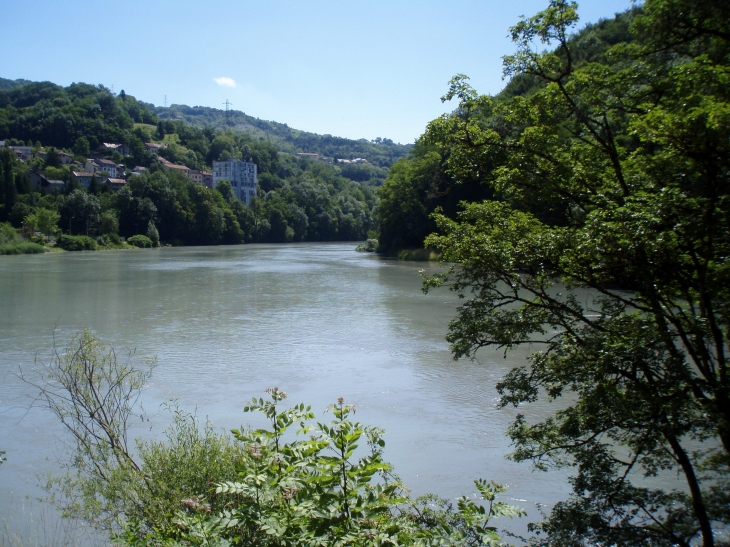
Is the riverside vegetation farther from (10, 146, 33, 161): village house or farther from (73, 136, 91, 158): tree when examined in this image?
(73, 136, 91, 158): tree

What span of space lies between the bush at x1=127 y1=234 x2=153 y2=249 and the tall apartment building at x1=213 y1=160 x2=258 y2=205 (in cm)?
4784

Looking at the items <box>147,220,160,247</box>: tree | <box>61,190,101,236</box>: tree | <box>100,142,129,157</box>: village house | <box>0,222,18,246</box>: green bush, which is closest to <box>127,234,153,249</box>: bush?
<box>147,220,160,247</box>: tree

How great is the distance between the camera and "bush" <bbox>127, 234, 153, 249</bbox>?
68875 millimetres

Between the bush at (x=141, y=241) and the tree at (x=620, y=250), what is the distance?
6782 cm

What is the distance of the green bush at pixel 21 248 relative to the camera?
52188mm

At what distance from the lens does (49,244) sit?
59.2 m

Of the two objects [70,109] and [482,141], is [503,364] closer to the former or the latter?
[482,141]

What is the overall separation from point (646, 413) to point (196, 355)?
1071cm

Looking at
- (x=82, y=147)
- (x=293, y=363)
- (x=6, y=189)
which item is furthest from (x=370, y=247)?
(x=82, y=147)

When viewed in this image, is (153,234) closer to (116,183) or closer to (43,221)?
(43,221)

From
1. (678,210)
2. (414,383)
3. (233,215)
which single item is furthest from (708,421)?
(233,215)

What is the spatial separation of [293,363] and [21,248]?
1966 inches

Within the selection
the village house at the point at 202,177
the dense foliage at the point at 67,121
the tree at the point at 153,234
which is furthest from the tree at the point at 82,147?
the tree at the point at 153,234

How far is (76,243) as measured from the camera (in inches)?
2399
